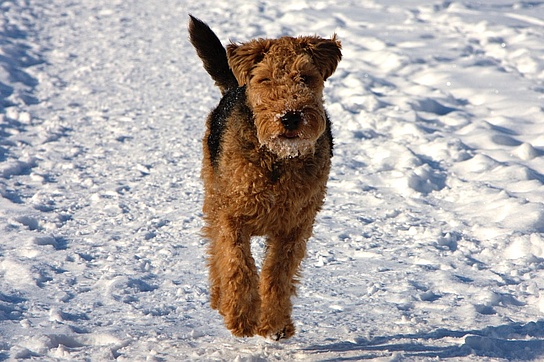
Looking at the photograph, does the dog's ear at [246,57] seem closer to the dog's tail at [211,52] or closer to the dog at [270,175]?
the dog at [270,175]

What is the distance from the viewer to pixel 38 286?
4.46 metres

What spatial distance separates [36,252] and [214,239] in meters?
1.48

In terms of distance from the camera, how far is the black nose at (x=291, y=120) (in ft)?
11.8

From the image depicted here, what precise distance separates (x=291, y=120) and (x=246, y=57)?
621mm

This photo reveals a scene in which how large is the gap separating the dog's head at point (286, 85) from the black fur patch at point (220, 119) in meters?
0.18

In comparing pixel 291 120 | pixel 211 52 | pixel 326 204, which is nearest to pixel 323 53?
pixel 291 120

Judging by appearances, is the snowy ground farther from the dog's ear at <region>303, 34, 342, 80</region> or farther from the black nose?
the dog's ear at <region>303, 34, 342, 80</region>

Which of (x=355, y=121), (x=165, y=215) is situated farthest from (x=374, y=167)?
(x=165, y=215)

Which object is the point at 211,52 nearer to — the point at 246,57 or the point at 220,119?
the point at 220,119

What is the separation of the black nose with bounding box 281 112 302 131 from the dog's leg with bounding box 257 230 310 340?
76 cm

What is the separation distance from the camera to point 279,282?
4090mm

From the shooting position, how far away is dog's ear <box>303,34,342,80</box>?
4059 mm

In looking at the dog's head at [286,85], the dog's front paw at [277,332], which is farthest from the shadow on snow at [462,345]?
the dog's head at [286,85]

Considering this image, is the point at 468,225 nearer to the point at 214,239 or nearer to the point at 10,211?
the point at 214,239
